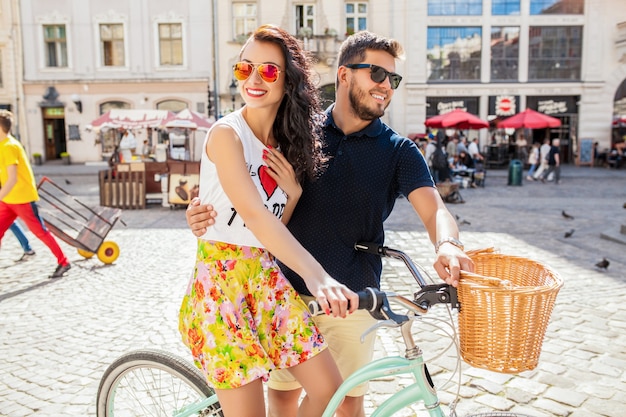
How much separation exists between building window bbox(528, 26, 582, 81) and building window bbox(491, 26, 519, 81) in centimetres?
72

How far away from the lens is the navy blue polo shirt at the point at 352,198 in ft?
7.36

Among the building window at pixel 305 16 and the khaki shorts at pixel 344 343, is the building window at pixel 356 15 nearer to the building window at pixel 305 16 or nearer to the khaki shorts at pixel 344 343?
the building window at pixel 305 16

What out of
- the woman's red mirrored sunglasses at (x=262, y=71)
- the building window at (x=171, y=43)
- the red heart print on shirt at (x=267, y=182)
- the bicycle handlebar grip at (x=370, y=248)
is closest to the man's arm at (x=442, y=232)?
the bicycle handlebar grip at (x=370, y=248)

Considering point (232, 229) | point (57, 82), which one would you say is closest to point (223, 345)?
point (232, 229)

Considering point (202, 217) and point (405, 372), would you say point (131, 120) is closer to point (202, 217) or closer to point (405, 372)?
point (202, 217)

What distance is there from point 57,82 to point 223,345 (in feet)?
90.9

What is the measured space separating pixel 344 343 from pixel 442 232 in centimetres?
65

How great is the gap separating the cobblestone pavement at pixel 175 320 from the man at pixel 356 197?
397mm

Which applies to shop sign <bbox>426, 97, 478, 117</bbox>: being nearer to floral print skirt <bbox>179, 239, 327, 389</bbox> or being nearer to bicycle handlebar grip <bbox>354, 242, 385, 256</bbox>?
bicycle handlebar grip <bbox>354, 242, 385, 256</bbox>

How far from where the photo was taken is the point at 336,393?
5.96 feet

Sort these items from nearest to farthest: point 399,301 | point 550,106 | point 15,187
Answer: point 399,301
point 15,187
point 550,106

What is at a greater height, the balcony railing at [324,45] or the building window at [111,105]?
the balcony railing at [324,45]

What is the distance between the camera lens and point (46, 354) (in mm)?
4293

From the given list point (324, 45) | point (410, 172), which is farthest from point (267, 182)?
point (324, 45)
